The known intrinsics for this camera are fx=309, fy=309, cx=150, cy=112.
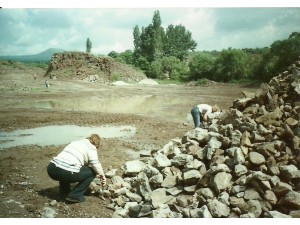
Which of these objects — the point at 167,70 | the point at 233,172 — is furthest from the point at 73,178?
the point at 167,70

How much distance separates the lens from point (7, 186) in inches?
204

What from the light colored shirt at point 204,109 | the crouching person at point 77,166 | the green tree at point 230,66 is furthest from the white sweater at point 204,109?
the green tree at point 230,66

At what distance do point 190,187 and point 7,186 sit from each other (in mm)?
3049

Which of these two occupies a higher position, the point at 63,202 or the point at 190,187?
the point at 190,187

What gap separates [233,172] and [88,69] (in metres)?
32.5

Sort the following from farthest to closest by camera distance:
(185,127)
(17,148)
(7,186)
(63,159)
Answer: (185,127) → (17,148) → (7,186) → (63,159)

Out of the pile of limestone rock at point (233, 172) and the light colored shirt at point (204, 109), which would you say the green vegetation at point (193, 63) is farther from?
the pile of limestone rock at point (233, 172)

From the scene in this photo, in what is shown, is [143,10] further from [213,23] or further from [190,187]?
[190,187]

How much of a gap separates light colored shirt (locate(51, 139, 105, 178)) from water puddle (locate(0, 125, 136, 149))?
3406mm

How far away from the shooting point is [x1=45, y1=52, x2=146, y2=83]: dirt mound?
34.2 m

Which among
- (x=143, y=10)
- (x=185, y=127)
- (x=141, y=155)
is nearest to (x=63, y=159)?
(x=141, y=155)

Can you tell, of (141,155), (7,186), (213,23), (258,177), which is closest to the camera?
(258,177)

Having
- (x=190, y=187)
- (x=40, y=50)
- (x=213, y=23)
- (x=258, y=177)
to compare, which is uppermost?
(x=213, y=23)

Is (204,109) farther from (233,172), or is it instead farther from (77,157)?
(77,157)
